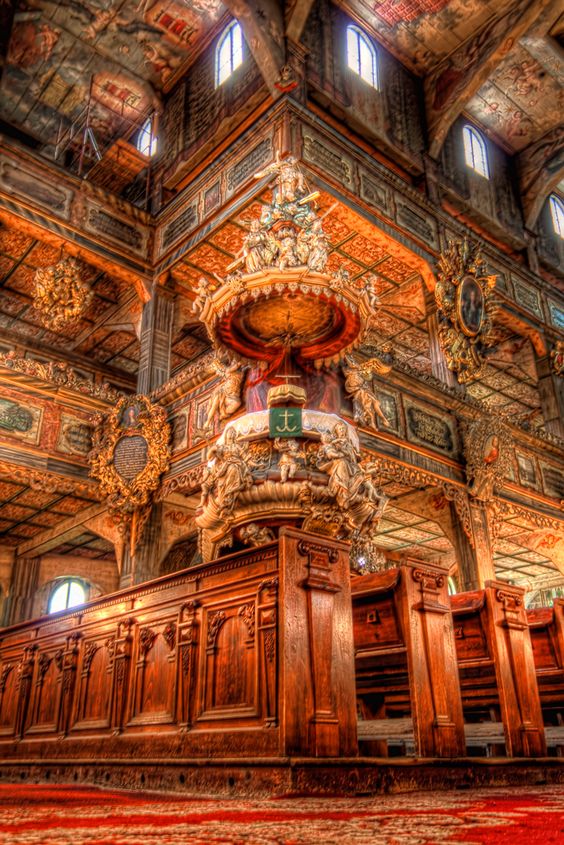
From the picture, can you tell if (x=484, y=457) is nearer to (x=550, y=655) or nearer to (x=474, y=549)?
(x=474, y=549)

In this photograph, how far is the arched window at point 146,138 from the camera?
1401 cm

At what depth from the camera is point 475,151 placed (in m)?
15.2

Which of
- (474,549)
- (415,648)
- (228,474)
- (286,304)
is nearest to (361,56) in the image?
(286,304)

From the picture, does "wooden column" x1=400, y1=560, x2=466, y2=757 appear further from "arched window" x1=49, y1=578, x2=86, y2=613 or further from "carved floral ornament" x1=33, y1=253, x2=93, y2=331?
"arched window" x1=49, y1=578, x2=86, y2=613

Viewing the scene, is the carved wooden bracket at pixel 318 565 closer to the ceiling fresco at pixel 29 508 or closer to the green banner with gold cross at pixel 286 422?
the green banner with gold cross at pixel 286 422

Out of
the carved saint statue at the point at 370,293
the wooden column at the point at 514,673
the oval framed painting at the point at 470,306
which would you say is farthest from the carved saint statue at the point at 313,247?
the oval framed painting at the point at 470,306

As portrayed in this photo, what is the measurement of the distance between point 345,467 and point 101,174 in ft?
36.6

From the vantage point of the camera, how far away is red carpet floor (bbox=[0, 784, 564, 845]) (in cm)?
186

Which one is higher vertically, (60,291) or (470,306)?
(470,306)

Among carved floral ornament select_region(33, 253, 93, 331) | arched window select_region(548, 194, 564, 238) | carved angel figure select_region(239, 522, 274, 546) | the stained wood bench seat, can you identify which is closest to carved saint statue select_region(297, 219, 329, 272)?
carved angel figure select_region(239, 522, 274, 546)

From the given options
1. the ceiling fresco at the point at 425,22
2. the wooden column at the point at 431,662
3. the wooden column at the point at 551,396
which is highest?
the ceiling fresco at the point at 425,22

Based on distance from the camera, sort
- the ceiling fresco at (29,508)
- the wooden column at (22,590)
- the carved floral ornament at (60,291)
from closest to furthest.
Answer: the carved floral ornament at (60,291)
the ceiling fresco at (29,508)
the wooden column at (22,590)

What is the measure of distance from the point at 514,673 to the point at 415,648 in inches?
42.2

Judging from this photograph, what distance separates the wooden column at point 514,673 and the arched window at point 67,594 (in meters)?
11.6
